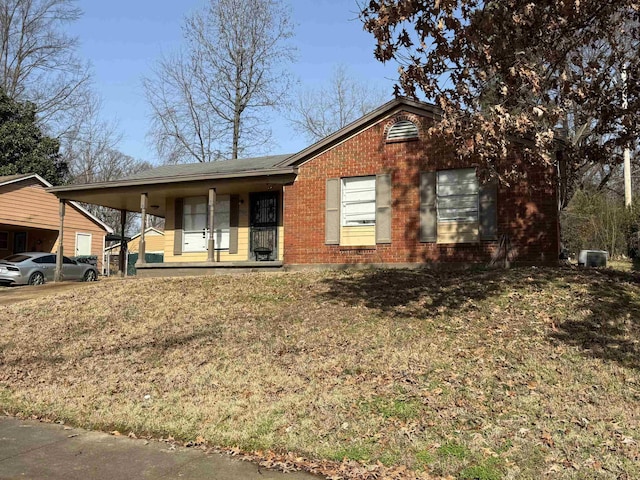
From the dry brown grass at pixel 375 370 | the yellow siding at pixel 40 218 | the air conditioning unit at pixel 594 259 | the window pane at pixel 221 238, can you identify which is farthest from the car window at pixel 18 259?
the air conditioning unit at pixel 594 259

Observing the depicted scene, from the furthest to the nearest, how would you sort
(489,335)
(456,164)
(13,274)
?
(13,274), (456,164), (489,335)

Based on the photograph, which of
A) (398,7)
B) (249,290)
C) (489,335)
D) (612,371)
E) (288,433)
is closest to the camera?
(288,433)

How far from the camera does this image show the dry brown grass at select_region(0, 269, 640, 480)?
5.35 metres

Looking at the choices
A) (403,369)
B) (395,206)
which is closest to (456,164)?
(395,206)

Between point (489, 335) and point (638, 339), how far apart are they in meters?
1.98

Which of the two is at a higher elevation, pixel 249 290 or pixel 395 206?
pixel 395 206

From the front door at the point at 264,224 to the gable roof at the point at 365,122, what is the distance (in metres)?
2.26

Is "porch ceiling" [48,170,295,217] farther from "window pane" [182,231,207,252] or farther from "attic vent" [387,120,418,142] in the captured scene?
"attic vent" [387,120,418,142]

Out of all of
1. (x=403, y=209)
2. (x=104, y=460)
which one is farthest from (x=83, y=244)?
(x=104, y=460)

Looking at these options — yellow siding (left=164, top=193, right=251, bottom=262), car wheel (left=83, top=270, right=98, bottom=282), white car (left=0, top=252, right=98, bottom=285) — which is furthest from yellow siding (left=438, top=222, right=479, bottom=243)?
car wheel (left=83, top=270, right=98, bottom=282)

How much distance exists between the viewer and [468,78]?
341 inches

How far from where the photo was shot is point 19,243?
28.9 metres

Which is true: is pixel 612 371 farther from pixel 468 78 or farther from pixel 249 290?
pixel 249 290

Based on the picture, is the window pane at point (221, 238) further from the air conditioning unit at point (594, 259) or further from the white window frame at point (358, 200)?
the air conditioning unit at point (594, 259)
